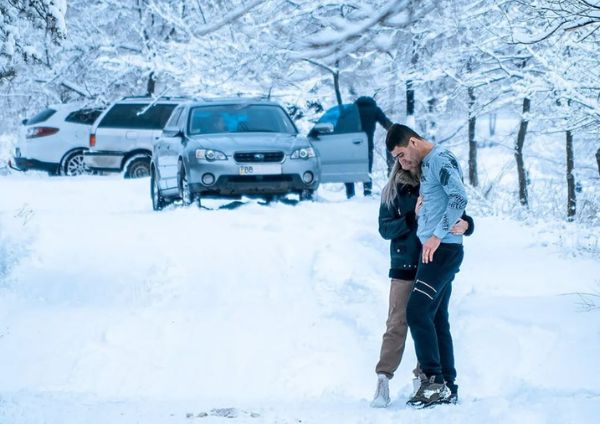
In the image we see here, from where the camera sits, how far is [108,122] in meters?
20.5

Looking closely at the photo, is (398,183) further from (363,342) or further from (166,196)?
(166,196)

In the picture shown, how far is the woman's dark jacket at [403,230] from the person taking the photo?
230 inches

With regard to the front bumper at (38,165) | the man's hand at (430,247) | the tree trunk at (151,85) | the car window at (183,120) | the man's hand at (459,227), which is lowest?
the front bumper at (38,165)

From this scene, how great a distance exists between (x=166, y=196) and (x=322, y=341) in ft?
22.2

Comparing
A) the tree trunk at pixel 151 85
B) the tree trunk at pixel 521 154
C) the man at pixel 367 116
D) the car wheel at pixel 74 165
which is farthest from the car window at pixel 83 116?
the tree trunk at pixel 521 154

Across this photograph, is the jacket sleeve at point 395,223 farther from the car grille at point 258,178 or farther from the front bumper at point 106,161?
the front bumper at point 106,161

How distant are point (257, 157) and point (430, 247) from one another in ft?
26.4

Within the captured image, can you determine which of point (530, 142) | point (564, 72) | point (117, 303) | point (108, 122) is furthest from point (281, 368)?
point (530, 142)

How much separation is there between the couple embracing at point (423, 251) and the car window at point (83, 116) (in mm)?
16812

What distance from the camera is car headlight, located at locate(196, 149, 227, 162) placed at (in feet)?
43.9

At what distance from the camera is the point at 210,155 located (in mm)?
13398

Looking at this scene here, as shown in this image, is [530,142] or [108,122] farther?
[530,142]

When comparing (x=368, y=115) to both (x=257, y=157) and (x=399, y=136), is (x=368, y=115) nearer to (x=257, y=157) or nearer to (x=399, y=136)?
(x=257, y=157)

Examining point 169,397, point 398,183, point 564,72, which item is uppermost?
point 564,72
